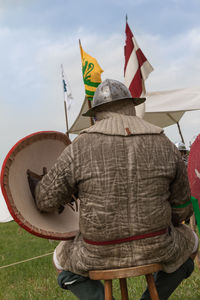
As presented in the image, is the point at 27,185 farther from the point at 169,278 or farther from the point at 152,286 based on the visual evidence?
the point at 169,278

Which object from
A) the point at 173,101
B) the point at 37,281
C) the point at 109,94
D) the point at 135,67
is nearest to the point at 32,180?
the point at 109,94

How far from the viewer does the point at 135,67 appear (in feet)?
20.3

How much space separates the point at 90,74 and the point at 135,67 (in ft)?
3.75

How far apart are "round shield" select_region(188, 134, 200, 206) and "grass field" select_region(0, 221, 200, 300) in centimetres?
160

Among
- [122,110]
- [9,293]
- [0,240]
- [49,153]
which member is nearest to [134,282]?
[9,293]

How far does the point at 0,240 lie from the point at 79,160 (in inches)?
280

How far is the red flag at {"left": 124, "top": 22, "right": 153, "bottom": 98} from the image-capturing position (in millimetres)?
6080

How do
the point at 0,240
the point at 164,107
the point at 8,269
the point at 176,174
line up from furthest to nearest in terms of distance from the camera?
the point at 0,240 → the point at 164,107 → the point at 8,269 → the point at 176,174

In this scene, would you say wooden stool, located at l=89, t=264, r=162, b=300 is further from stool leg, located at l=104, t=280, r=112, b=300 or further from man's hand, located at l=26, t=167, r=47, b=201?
man's hand, located at l=26, t=167, r=47, b=201

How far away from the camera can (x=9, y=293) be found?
4.24m

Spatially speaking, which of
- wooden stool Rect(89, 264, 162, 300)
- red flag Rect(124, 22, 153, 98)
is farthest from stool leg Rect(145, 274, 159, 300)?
red flag Rect(124, 22, 153, 98)

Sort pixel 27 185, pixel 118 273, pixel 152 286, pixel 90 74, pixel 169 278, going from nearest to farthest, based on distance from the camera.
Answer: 1. pixel 118 273
2. pixel 152 286
3. pixel 27 185
4. pixel 169 278
5. pixel 90 74

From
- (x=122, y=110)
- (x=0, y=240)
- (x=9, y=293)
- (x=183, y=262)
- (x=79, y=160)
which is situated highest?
(x=122, y=110)

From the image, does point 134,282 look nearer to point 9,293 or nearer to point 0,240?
point 9,293
